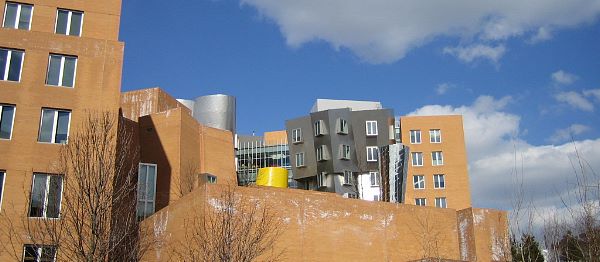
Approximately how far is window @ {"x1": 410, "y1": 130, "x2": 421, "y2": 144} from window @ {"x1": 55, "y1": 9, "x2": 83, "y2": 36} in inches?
2010

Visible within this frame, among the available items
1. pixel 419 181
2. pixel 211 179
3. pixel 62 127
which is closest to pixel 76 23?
pixel 62 127

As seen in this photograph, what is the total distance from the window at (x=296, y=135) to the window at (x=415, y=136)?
16.3m

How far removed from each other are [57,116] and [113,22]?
6693mm

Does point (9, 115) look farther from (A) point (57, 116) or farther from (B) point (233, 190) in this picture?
(B) point (233, 190)

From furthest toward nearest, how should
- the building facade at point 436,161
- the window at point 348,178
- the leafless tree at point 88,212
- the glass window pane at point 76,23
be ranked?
the building facade at point 436,161, the window at point 348,178, the glass window pane at point 76,23, the leafless tree at point 88,212

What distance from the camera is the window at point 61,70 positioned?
30359 millimetres

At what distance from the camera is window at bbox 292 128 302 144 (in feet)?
224

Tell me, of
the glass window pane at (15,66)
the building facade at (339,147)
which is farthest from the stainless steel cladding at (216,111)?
the glass window pane at (15,66)

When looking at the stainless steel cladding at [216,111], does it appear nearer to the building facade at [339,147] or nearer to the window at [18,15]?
the building facade at [339,147]

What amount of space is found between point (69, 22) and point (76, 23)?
36cm

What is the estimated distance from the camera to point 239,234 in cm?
2605

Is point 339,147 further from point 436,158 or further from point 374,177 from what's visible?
point 436,158

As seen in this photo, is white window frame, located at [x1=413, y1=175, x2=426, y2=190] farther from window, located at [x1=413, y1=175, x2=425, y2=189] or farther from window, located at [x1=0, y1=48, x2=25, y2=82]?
window, located at [x1=0, y1=48, x2=25, y2=82]

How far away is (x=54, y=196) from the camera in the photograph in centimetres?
2378
